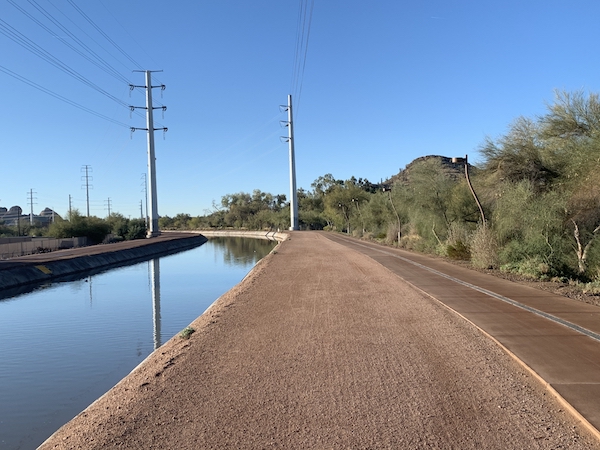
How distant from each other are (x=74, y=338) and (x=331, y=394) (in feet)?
33.6

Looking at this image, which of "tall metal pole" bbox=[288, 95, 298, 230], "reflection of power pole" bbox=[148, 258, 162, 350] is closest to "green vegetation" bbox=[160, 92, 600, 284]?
"reflection of power pole" bbox=[148, 258, 162, 350]

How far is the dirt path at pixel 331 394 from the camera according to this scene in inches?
202

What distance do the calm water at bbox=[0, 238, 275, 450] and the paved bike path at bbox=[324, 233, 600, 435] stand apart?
682cm

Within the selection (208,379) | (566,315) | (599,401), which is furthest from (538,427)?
(566,315)

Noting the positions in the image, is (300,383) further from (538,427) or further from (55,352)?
(55,352)

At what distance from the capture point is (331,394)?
636 centimetres

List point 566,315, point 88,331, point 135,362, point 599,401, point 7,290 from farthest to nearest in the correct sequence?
point 7,290
point 88,331
point 135,362
point 566,315
point 599,401

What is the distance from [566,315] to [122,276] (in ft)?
91.2

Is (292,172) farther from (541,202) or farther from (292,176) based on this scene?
(541,202)

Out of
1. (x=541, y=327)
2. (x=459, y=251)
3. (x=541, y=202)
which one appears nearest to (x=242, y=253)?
(x=459, y=251)

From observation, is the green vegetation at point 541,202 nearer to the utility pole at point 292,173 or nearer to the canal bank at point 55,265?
Result: the canal bank at point 55,265

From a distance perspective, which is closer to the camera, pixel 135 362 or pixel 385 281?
pixel 135 362

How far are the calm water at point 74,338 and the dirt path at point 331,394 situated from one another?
4.85 ft

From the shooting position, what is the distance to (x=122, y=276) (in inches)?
1291
